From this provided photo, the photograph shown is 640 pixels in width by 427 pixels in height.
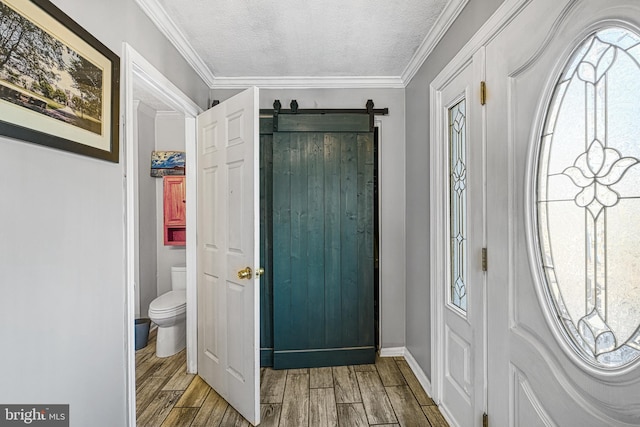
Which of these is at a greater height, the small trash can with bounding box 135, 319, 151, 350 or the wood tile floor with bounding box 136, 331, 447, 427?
the small trash can with bounding box 135, 319, 151, 350

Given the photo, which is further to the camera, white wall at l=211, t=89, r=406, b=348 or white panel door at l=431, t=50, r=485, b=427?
white wall at l=211, t=89, r=406, b=348

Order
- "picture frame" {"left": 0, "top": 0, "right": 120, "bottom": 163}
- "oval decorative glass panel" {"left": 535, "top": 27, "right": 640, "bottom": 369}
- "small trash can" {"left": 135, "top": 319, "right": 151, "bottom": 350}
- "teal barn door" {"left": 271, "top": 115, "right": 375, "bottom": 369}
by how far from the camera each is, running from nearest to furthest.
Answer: "oval decorative glass panel" {"left": 535, "top": 27, "right": 640, "bottom": 369}, "picture frame" {"left": 0, "top": 0, "right": 120, "bottom": 163}, "teal barn door" {"left": 271, "top": 115, "right": 375, "bottom": 369}, "small trash can" {"left": 135, "top": 319, "right": 151, "bottom": 350}

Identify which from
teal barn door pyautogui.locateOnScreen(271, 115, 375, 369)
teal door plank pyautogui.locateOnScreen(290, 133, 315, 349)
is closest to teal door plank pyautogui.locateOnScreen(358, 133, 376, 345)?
teal barn door pyautogui.locateOnScreen(271, 115, 375, 369)

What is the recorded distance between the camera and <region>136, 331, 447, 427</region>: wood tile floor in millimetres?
1985

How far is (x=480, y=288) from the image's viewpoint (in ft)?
5.13

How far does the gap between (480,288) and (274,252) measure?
1583 mm

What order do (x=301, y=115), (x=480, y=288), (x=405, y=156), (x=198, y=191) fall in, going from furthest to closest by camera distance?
(x=405, y=156)
(x=301, y=115)
(x=198, y=191)
(x=480, y=288)

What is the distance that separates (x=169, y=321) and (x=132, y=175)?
1658 millimetres

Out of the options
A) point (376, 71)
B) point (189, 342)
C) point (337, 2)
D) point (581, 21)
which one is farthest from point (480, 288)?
point (189, 342)

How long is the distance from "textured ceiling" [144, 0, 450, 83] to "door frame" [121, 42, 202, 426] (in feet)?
1.19

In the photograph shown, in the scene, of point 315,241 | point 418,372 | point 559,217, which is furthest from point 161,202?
point 559,217

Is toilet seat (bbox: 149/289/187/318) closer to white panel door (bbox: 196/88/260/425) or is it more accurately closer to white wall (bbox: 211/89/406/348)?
white panel door (bbox: 196/88/260/425)

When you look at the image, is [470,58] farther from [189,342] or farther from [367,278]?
[189,342]

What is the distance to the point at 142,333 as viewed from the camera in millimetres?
3014
